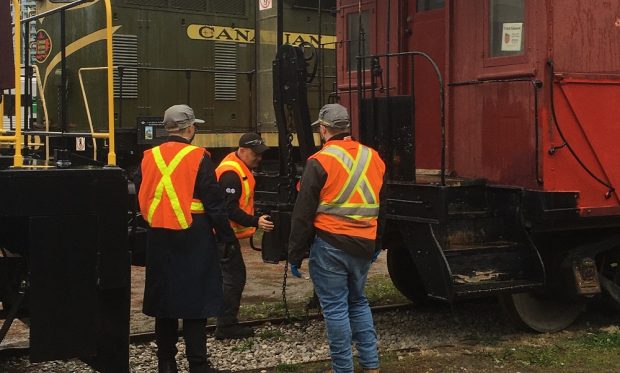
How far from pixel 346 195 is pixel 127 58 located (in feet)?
26.3

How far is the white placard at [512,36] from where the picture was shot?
6.10 m

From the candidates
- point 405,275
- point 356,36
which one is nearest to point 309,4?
point 356,36

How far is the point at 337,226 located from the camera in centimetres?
471

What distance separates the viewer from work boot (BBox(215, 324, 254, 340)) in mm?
6234

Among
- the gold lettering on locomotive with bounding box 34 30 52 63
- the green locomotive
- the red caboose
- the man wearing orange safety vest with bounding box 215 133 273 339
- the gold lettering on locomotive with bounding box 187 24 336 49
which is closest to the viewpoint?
the red caboose

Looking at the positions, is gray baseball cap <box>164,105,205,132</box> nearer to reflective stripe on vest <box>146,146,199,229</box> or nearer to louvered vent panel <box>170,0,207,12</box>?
reflective stripe on vest <box>146,146,199,229</box>

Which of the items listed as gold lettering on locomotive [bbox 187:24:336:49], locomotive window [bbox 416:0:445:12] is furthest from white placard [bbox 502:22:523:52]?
gold lettering on locomotive [bbox 187:24:336:49]

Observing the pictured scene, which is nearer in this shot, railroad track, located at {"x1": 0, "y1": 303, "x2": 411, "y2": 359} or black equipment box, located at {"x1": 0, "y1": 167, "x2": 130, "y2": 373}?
black equipment box, located at {"x1": 0, "y1": 167, "x2": 130, "y2": 373}

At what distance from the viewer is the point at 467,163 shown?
6617 mm

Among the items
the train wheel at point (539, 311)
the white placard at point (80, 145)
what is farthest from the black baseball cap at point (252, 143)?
the white placard at point (80, 145)

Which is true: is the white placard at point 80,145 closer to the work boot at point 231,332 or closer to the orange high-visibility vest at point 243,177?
the orange high-visibility vest at point 243,177

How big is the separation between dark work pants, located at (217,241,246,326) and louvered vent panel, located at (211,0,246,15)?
23.5 feet

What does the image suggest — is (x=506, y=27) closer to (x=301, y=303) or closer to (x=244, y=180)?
(x=244, y=180)

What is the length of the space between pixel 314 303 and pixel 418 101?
6.91 ft
